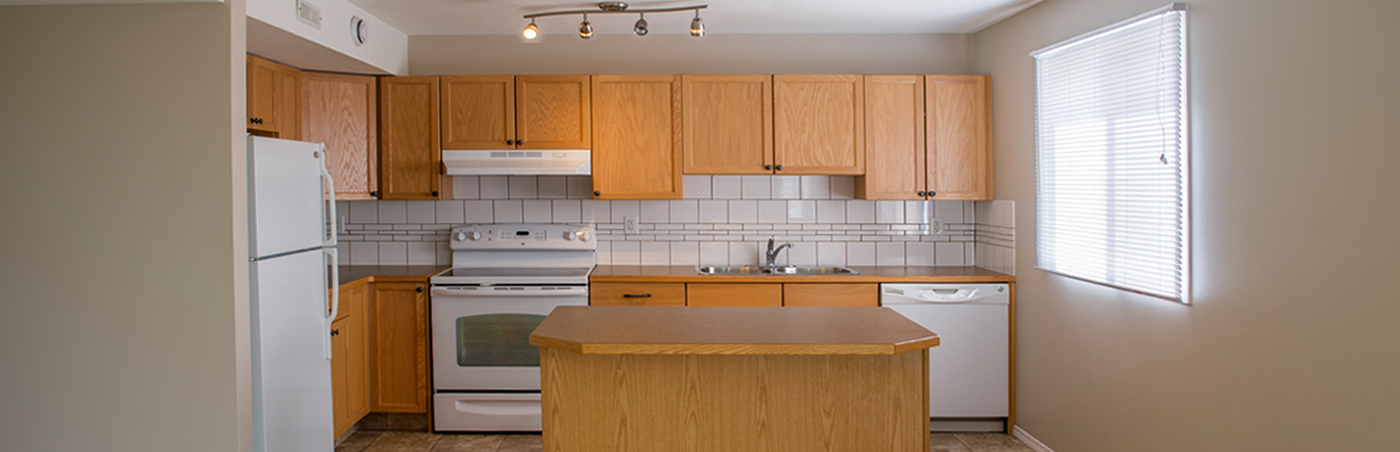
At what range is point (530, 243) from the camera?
Answer: 4.20m

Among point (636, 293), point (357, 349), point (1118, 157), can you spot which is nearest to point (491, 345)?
point (357, 349)

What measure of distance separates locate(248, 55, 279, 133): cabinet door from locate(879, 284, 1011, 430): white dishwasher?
2965 mm

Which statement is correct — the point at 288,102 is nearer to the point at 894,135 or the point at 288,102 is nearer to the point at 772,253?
the point at 772,253

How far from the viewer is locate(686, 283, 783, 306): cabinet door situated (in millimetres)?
3750

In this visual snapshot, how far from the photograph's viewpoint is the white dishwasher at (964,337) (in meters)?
3.72

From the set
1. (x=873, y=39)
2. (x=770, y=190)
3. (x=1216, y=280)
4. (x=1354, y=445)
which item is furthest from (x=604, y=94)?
(x=1354, y=445)

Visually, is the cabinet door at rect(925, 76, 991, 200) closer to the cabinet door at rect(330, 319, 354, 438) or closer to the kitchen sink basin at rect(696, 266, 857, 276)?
the kitchen sink basin at rect(696, 266, 857, 276)

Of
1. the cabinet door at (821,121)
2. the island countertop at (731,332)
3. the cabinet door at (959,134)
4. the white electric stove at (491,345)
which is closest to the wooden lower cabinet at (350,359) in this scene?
the white electric stove at (491,345)

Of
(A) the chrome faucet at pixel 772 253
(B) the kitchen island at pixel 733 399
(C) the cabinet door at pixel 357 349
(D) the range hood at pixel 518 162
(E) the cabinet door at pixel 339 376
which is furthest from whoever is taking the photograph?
(A) the chrome faucet at pixel 772 253

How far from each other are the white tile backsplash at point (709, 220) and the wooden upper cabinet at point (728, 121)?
34 centimetres

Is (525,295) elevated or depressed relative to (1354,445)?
elevated

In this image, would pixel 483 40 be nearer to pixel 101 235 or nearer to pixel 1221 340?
pixel 101 235

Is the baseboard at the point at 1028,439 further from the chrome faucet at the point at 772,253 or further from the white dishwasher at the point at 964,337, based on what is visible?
the chrome faucet at the point at 772,253

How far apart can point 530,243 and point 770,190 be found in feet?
4.46
